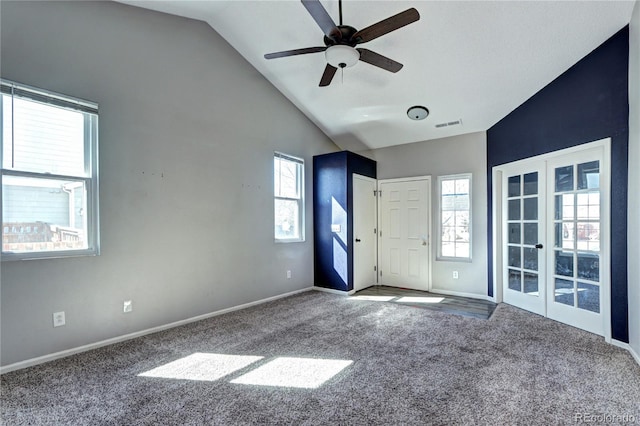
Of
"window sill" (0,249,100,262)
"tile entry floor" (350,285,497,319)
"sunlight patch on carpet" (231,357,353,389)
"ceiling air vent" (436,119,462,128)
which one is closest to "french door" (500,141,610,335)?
"tile entry floor" (350,285,497,319)

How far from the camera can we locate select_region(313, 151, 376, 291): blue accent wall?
5.32 m

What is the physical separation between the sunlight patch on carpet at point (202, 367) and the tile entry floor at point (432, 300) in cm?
266

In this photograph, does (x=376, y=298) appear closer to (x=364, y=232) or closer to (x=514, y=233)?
(x=364, y=232)

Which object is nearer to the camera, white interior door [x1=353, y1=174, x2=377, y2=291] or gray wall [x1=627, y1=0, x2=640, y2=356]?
gray wall [x1=627, y1=0, x2=640, y2=356]

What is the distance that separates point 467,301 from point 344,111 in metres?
3.51

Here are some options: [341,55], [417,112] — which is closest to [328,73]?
[341,55]

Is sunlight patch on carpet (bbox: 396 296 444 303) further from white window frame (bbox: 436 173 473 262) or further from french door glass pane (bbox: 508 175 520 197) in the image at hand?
french door glass pane (bbox: 508 175 520 197)

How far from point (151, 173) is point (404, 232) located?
412 cm

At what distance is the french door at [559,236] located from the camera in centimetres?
337

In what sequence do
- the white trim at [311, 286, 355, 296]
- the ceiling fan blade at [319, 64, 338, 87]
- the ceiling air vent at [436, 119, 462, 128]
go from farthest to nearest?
the white trim at [311, 286, 355, 296], the ceiling air vent at [436, 119, 462, 128], the ceiling fan blade at [319, 64, 338, 87]

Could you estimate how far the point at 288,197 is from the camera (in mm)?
5289

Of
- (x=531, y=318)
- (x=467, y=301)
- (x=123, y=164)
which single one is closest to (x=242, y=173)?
(x=123, y=164)

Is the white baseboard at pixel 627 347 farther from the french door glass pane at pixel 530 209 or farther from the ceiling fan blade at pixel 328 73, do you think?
the ceiling fan blade at pixel 328 73

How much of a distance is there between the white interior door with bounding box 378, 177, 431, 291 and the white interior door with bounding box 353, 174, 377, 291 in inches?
6.4
